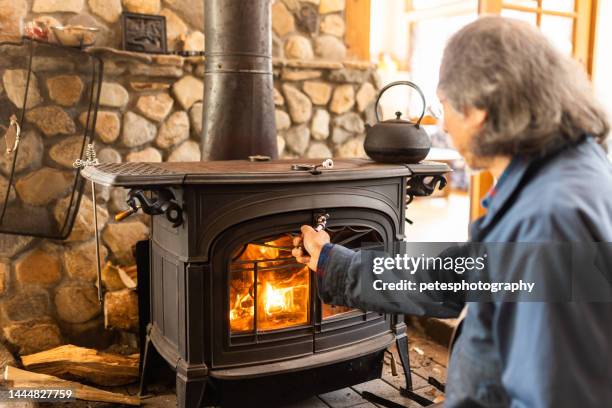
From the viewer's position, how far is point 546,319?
90 centimetres

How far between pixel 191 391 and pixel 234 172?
27.1 inches

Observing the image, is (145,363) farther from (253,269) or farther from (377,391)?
(377,391)

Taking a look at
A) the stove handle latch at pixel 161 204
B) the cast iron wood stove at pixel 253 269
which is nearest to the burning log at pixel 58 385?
the cast iron wood stove at pixel 253 269

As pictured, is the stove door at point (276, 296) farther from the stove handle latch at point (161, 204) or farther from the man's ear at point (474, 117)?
the man's ear at point (474, 117)

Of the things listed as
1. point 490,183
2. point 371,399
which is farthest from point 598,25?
point 371,399

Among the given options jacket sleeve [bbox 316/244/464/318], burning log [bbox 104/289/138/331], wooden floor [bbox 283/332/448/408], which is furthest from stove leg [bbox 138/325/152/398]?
jacket sleeve [bbox 316/244/464/318]

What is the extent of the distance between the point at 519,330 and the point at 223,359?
3.91ft

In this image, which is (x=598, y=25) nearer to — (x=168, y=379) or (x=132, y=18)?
(x=132, y=18)

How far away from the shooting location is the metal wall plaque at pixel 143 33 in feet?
8.01

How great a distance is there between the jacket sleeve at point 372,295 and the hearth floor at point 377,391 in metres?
0.96

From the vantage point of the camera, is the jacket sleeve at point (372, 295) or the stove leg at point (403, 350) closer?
the jacket sleeve at point (372, 295)

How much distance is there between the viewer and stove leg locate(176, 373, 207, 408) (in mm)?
1887

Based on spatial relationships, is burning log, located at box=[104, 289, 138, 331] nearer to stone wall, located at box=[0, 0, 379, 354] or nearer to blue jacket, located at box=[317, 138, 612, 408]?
stone wall, located at box=[0, 0, 379, 354]

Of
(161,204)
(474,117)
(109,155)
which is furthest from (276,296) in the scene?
(474,117)
